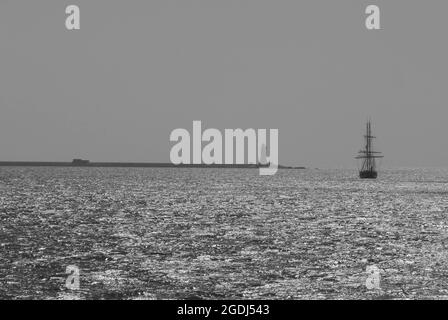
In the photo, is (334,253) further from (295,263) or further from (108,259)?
(108,259)

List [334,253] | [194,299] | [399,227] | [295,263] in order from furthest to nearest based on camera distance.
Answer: [399,227], [334,253], [295,263], [194,299]

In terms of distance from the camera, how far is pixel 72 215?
85.1m

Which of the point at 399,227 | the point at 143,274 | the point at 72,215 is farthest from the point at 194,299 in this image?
the point at 72,215

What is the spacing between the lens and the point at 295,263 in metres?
45.2

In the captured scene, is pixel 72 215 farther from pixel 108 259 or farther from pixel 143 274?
pixel 143 274

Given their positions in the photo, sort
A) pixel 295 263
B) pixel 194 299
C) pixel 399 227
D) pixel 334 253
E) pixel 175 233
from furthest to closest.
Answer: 1. pixel 399 227
2. pixel 175 233
3. pixel 334 253
4. pixel 295 263
5. pixel 194 299

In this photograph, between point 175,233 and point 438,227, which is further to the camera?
point 438,227

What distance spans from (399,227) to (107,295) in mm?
44626

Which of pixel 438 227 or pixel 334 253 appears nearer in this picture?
pixel 334 253
